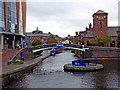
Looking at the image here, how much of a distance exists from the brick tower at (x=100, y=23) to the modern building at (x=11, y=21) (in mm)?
34507

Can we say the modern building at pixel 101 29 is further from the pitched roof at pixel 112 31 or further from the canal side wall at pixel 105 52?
the canal side wall at pixel 105 52

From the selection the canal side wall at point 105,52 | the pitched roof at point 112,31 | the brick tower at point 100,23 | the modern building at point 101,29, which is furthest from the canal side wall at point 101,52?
the pitched roof at point 112,31

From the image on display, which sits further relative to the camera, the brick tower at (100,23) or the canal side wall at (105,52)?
the brick tower at (100,23)

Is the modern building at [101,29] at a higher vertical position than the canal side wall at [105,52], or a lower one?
higher

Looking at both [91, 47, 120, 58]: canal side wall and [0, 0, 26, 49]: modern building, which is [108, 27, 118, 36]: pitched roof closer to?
[91, 47, 120, 58]: canal side wall

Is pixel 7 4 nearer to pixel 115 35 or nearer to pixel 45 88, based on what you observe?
pixel 45 88

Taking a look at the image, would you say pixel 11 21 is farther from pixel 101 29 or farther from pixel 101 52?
pixel 101 29

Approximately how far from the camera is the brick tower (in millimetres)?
74938

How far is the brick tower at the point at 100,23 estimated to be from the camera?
7494 cm

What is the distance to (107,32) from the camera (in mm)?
76875

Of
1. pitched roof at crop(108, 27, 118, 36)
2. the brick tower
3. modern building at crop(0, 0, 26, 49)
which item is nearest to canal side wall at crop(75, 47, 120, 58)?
the brick tower

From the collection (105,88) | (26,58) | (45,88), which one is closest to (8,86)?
(45,88)

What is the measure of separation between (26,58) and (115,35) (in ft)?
160

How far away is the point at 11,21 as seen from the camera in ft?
202
